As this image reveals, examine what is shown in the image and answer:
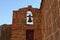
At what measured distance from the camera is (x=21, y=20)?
10555 millimetres

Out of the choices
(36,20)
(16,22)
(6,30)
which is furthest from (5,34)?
(36,20)

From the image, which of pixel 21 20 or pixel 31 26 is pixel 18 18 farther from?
pixel 31 26

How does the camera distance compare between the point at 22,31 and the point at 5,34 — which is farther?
the point at 5,34

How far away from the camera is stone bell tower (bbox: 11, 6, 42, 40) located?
33.9 ft

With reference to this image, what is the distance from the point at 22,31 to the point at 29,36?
0.55m

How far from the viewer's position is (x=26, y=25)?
34.6 feet

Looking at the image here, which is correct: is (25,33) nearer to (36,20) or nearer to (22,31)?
(22,31)

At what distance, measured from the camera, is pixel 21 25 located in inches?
415

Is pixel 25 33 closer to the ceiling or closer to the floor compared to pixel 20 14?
closer to the floor

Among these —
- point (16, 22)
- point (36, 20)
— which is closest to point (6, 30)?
point (16, 22)

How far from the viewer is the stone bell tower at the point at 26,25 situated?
33.9ft

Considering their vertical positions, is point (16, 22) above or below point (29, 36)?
above

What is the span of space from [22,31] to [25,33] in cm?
19

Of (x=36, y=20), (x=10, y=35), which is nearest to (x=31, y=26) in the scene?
(x=36, y=20)
